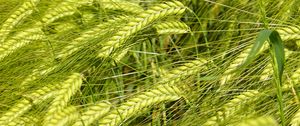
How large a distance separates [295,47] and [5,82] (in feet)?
2.88

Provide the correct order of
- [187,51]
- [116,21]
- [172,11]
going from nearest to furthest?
[172,11] < [116,21] < [187,51]

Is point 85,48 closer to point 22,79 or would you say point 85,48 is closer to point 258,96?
point 22,79

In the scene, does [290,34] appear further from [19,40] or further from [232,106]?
[19,40]

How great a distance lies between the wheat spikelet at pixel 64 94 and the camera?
1770 millimetres

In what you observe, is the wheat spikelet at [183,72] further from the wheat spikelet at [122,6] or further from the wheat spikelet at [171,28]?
the wheat spikelet at [122,6]

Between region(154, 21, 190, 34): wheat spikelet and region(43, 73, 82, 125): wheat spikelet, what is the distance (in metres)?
0.29

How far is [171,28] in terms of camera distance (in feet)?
6.69

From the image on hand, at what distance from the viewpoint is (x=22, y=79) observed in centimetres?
201

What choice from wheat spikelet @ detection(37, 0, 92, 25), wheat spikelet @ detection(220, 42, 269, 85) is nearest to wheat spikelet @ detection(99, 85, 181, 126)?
wheat spikelet @ detection(220, 42, 269, 85)

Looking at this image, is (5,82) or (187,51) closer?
(5,82)

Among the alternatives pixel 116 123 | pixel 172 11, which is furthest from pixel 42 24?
pixel 116 123

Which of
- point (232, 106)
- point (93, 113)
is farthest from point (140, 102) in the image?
point (232, 106)

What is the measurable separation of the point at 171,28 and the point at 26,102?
1.62 ft

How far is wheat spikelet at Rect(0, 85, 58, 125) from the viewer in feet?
6.01
